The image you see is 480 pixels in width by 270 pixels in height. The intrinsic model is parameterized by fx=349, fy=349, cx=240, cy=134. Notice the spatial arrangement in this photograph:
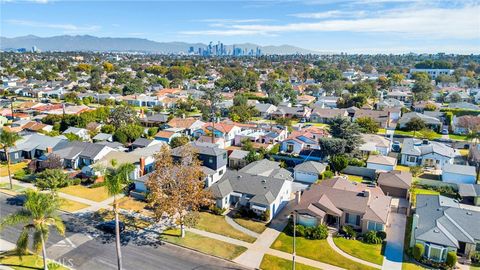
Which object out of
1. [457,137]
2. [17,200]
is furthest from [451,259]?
[457,137]

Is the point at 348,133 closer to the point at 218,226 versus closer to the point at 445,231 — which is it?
the point at 445,231

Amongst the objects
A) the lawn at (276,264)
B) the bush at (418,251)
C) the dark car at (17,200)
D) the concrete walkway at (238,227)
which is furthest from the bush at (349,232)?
the dark car at (17,200)

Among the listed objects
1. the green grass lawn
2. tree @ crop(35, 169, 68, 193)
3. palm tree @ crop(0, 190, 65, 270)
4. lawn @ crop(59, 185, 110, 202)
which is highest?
palm tree @ crop(0, 190, 65, 270)

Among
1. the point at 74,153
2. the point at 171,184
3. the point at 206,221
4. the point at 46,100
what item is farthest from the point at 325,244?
the point at 46,100

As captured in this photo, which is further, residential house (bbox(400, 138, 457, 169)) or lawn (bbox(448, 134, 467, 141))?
lawn (bbox(448, 134, 467, 141))

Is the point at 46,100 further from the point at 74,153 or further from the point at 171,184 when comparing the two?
the point at 171,184

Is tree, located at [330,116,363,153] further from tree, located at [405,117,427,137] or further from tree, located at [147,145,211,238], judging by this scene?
tree, located at [147,145,211,238]

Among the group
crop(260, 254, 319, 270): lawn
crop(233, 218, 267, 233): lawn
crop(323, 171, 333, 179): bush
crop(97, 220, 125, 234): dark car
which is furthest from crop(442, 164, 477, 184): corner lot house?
crop(97, 220, 125, 234): dark car

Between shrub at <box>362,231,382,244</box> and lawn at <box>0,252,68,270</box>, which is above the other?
shrub at <box>362,231,382,244</box>
